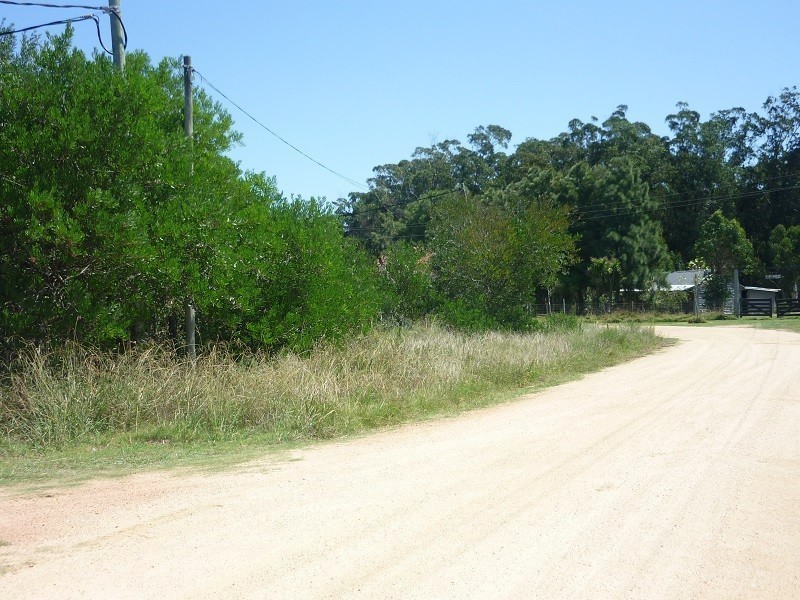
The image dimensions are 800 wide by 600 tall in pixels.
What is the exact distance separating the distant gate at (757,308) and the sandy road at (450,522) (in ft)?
141

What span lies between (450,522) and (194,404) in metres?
6.36

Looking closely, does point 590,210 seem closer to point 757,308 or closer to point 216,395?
point 757,308

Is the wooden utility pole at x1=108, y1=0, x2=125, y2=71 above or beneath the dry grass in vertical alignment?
above

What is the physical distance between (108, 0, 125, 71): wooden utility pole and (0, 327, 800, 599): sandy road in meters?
7.98

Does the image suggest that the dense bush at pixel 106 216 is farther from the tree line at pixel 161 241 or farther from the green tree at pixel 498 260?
the green tree at pixel 498 260

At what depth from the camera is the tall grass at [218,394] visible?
1112 cm

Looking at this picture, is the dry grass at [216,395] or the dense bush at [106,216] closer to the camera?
the dry grass at [216,395]

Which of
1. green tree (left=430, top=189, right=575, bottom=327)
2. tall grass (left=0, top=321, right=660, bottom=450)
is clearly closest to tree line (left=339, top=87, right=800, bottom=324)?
green tree (left=430, top=189, right=575, bottom=327)

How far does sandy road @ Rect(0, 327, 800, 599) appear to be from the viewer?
5.46 metres

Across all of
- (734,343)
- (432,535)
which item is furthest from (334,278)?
(734,343)

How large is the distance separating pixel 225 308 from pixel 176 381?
2.74m

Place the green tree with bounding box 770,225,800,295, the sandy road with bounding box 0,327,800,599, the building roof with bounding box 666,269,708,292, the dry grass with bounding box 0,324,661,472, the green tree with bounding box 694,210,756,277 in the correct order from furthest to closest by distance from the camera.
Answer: the building roof with bounding box 666,269,708,292 → the green tree with bounding box 770,225,800,295 → the green tree with bounding box 694,210,756,277 → the dry grass with bounding box 0,324,661,472 → the sandy road with bounding box 0,327,800,599

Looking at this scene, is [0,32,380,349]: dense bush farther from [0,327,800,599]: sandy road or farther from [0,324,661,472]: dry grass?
[0,327,800,599]: sandy road

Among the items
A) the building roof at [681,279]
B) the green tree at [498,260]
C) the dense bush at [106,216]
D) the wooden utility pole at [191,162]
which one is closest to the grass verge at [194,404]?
the wooden utility pole at [191,162]
